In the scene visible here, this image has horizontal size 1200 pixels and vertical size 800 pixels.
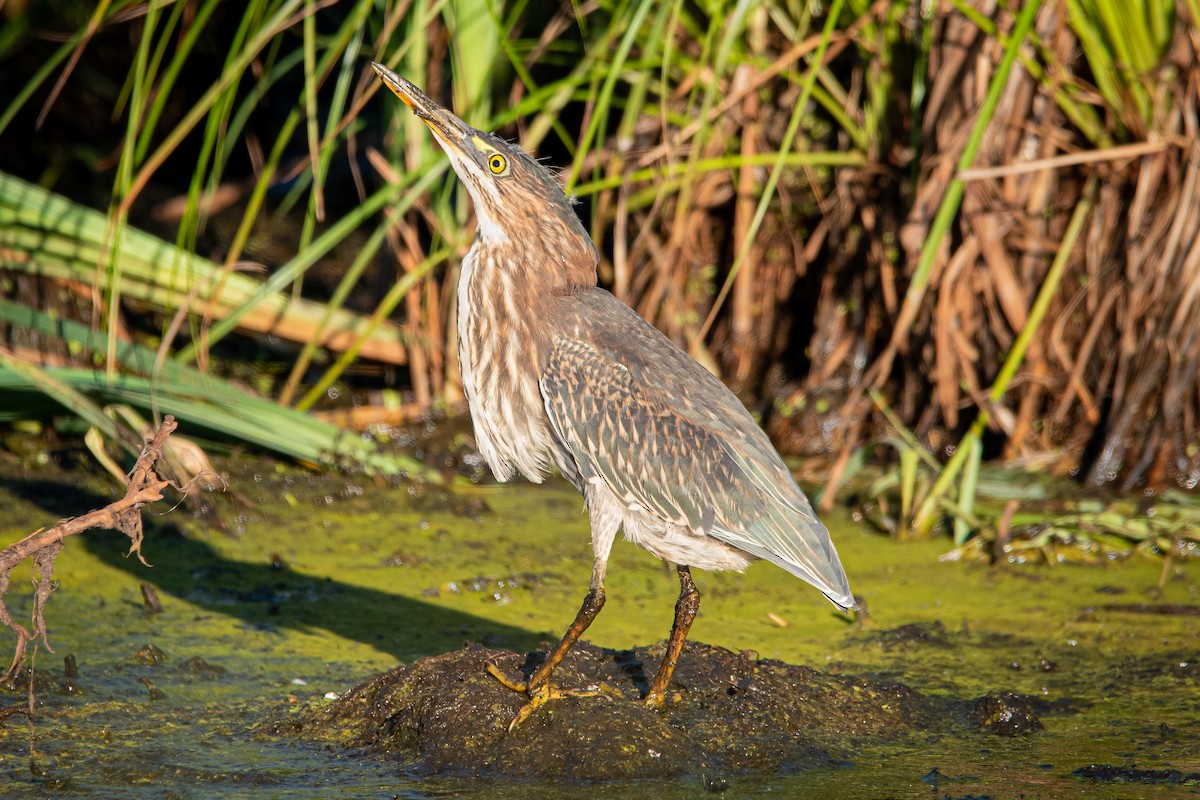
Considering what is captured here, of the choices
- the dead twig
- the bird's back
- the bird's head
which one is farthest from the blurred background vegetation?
the dead twig

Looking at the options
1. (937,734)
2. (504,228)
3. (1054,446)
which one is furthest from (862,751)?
(1054,446)

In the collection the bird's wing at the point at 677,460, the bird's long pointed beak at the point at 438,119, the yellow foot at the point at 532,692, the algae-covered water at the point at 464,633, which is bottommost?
the algae-covered water at the point at 464,633

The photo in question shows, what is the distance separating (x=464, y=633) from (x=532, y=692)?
0.96 metres

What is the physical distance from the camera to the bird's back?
337 centimetres

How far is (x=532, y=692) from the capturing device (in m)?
3.20

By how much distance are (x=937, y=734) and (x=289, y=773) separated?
164cm

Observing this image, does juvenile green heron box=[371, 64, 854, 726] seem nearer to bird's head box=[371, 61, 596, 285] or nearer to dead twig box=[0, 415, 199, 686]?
bird's head box=[371, 61, 596, 285]

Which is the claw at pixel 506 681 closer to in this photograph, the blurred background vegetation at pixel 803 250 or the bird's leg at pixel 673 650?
the bird's leg at pixel 673 650

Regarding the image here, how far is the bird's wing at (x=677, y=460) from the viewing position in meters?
3.37

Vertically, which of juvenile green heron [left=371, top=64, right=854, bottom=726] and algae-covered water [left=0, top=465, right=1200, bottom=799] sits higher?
juvenile green heron [left=371, top=64, right=854, bottom=726]

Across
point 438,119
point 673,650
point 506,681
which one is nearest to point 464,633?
point 506,681

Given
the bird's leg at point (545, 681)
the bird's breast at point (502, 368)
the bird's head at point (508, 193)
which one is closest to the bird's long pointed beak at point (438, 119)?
the bird's head at point (508, 193)

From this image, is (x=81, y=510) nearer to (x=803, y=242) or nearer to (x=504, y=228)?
(x=504, y=228)

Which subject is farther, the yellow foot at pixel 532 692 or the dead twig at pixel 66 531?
the yellow foot at pixel 532 692
